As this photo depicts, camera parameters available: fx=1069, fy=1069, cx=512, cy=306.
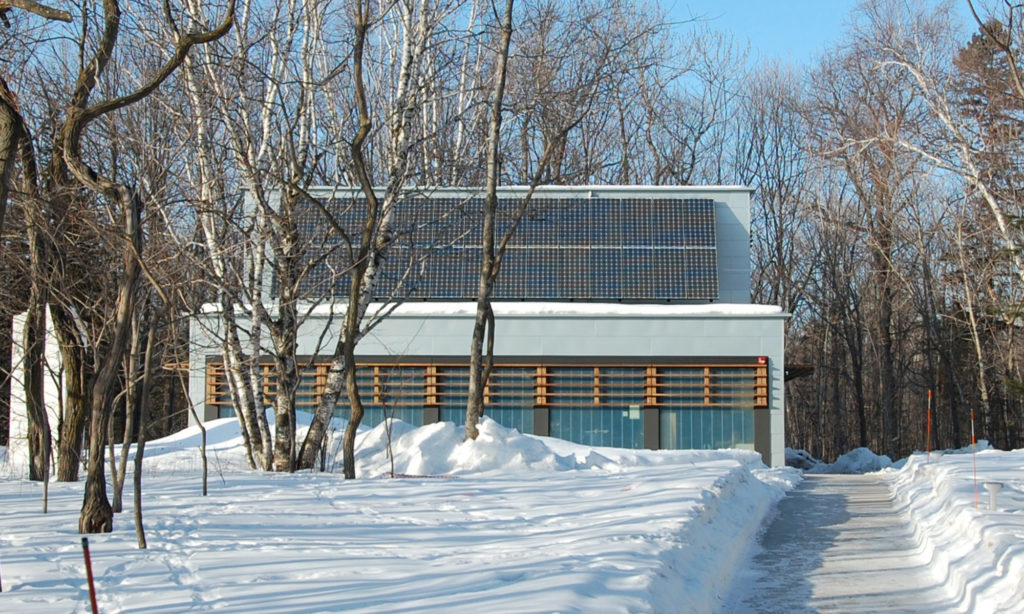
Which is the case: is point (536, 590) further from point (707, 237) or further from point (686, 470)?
point (707, 237)

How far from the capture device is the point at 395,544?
845 centimetres

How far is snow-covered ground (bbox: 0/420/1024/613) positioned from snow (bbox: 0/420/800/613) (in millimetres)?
25

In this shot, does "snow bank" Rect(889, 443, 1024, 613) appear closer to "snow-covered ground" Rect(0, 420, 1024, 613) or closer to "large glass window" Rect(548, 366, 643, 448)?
"snow-covered ground" Rect(0, 420, 1024, 613)

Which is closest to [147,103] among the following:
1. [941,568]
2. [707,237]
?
[941,568]

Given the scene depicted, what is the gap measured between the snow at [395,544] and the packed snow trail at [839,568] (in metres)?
0.31

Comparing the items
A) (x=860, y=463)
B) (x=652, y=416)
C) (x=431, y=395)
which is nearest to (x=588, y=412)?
(x=652, y=416)

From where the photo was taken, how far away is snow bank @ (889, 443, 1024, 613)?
25.1ft

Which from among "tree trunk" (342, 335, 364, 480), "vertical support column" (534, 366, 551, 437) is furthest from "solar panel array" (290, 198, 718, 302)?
"tree trunk" (342, 335, 364, 480)

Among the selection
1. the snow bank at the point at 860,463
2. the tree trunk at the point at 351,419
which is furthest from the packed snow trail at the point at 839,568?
the snow bank at the point at 860,463

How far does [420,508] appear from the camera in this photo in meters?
10.7

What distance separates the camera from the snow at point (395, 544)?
6.38 metres

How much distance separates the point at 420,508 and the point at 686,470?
640 cm

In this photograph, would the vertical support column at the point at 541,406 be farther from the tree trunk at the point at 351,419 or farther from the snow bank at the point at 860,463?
the tree trunk at the point at 351,419

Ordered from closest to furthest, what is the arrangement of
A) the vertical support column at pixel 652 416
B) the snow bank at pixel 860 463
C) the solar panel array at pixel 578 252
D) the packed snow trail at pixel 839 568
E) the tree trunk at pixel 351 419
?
1. the packed snow trail at pixel 839 568
2. the tree trunk at pixel 351 419
3. the vertical support column at pixel 652 416
4. the solar panel array at pixel 578 252
5. the snow bank at pixel 860 463
